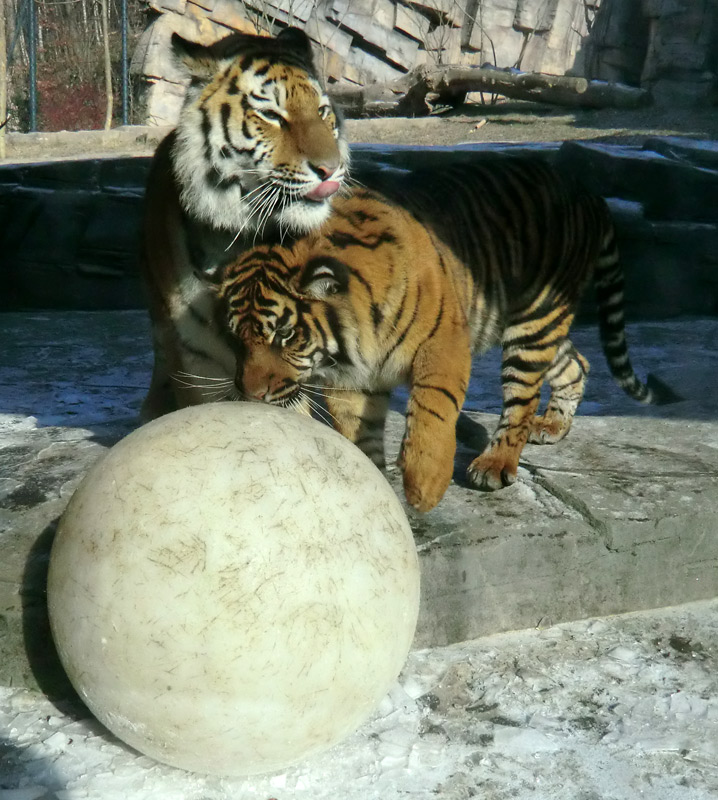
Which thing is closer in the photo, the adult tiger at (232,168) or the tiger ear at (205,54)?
the adult tiger at (232,168)

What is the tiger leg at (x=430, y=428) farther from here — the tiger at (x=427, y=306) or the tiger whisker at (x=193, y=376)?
the tiger whisker at (x=193, y=376)

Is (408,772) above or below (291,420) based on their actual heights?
below

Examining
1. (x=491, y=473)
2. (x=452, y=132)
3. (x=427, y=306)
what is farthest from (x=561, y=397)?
(x=452, y=132)

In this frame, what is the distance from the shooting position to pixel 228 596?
81.0 inches

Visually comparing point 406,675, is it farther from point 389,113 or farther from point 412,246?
point 389,113

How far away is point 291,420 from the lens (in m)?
2.38

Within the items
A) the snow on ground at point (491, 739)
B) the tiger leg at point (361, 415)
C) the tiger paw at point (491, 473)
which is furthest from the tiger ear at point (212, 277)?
the snow on ground at point (491, 739)

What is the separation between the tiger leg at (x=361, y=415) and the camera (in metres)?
3.65

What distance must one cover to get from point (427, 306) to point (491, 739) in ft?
4.56

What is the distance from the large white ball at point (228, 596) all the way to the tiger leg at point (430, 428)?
0.86 m

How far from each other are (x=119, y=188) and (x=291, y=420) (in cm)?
674

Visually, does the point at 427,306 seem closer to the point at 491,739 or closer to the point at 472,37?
the point at 491,739

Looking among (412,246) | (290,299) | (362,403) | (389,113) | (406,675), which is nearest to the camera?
(406,675)

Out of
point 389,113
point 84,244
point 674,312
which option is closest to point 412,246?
point 674,312
